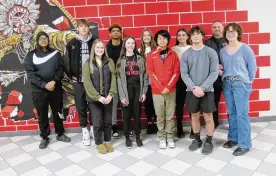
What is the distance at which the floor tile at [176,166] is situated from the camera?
2.83 meters

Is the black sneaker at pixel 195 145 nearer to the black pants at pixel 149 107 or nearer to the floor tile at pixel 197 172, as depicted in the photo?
the floor tile at pixel 197 172

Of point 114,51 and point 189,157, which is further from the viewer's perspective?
point 114,51

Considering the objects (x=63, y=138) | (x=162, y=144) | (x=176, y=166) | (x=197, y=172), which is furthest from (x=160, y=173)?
(x=63, y=138)

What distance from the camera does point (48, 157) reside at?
3.34 metres

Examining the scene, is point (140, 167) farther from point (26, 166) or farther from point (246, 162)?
point (26, 166)

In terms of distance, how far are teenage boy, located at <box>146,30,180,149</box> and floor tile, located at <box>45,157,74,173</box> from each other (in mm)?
1154

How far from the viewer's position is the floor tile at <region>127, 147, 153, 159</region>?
323 cm

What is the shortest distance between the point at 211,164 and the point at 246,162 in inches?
14.6

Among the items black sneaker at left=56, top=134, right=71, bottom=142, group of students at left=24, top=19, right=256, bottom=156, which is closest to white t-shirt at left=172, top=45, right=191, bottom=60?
group of students at left=24, top=19, right=256, bottom=156

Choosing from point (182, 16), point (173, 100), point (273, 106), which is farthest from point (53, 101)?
point (273, 106)

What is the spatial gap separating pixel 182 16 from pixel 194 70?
116 centimetres

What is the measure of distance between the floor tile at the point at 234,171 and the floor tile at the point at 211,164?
6cm

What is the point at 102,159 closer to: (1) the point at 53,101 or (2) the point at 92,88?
(2) the point at 92,88

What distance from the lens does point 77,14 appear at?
3891 millimetres
